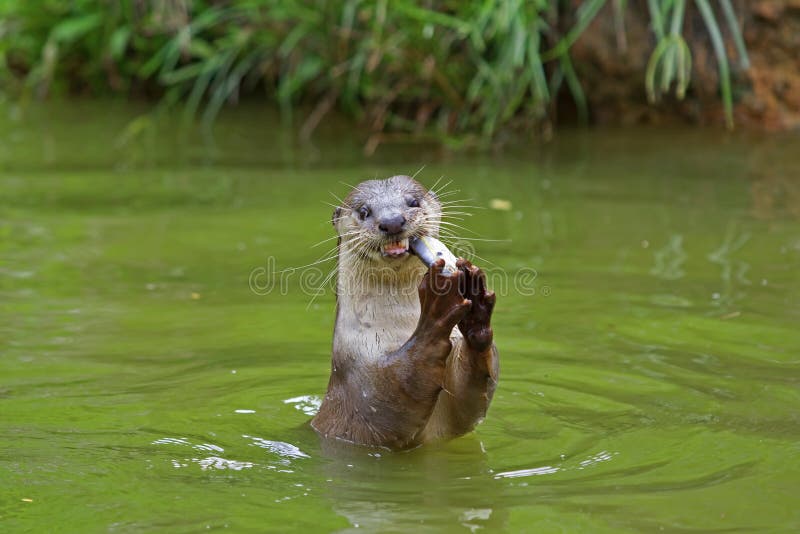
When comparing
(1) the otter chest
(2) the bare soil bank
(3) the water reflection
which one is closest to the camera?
(3) the water reflection

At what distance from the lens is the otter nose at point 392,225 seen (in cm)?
310

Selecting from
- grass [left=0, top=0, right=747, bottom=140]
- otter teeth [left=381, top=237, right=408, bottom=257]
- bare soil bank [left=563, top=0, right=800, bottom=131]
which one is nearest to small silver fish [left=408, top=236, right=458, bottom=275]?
otter teeth [left=381, top=237, right=408, bottom=257]

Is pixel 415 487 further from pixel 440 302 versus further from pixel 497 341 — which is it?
pixel 497 341

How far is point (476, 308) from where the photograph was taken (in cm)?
296

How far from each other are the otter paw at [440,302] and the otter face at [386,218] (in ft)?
0.79

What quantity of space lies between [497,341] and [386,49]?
328cm

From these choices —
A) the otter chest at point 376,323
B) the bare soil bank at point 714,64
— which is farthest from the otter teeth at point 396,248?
the bare soil bank at point 714,64

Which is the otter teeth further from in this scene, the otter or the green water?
the green water

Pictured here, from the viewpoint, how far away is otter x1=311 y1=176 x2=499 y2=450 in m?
2.96

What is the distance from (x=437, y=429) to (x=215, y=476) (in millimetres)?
628

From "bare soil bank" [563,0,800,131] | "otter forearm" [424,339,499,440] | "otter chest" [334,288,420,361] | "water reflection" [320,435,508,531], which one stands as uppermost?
"bare soil bank" [563,0,800,131]

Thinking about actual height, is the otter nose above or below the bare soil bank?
below

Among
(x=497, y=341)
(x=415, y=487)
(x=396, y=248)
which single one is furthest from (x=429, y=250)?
(x=497, y=341)

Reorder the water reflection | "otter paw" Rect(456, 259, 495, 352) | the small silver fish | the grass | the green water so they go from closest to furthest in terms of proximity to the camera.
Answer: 1. the water reflection
2. the green water
3. "otter paw" Rect(456, 259, 495, 352)
4. the small silver fish
5. the grass
